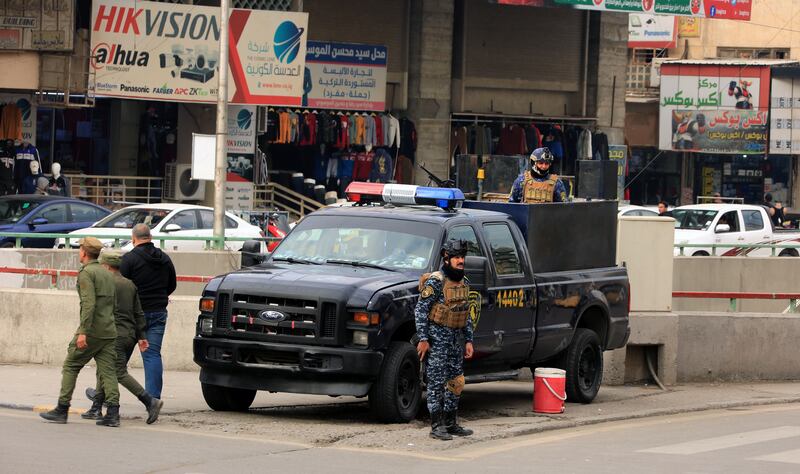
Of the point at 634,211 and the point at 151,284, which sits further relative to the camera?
the point at 634,211

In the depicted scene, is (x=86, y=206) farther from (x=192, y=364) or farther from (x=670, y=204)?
(x=670, y=204)

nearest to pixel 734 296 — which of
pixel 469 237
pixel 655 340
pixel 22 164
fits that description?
pixel 655 340

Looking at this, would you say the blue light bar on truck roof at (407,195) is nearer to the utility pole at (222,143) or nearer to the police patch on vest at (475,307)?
the police patch on vest at (475,307)

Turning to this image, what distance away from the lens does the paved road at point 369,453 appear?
1002cm

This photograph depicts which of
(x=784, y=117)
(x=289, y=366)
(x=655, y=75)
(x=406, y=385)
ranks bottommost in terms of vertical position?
(x=406, y=385)

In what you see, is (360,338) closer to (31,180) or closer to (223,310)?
(223,310)

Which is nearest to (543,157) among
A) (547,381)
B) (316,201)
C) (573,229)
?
(573,229)

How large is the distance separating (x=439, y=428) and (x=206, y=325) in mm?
2358

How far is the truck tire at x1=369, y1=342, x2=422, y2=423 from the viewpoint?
39.3 ft

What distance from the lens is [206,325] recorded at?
12.4m

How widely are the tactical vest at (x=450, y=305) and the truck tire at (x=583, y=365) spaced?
347 cm

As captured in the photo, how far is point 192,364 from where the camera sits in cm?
1606

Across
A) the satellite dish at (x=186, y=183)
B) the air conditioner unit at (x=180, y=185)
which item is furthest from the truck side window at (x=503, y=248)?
the satellite dish at (x=186, y=183)

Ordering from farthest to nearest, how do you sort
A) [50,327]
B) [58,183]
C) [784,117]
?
[784,117], [58,183], [50,327]
